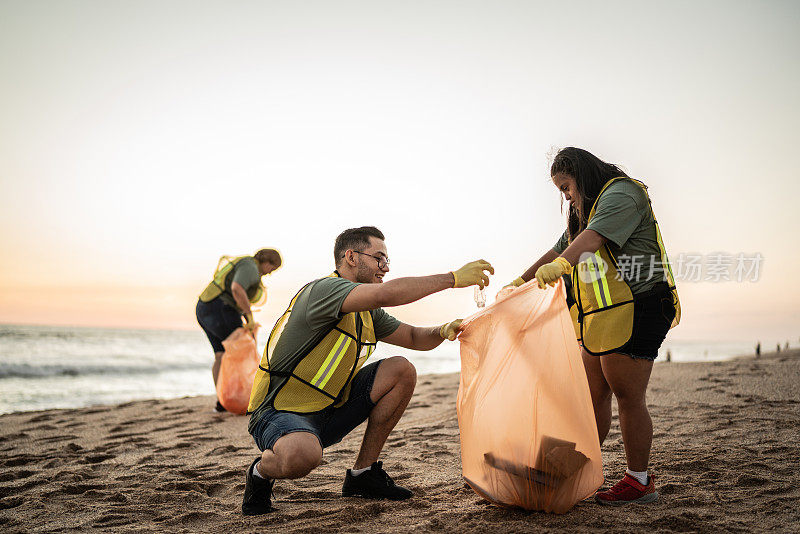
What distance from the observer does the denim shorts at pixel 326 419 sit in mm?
2252

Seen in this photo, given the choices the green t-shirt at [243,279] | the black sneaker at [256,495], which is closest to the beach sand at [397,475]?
the black sneaker at [256,495]

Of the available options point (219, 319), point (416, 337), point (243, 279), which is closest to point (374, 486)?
point (416, 337)

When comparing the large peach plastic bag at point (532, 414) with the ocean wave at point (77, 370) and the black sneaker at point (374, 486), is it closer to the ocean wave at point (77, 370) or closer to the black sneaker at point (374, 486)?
the black sneaker at point (374, 486)

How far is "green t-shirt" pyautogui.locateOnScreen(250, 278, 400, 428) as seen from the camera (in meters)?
2.27

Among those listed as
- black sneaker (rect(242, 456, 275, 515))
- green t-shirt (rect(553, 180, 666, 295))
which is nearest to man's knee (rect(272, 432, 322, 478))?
black sneaker (rect(242, 456, 275, 515))

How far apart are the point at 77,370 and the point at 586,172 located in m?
10.9

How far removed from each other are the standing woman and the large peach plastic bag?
16cm

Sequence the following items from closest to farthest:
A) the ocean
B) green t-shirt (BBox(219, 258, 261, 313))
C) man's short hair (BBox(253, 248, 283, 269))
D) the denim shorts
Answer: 1. the denim shorts
2. green t-shirt (BBox(219, 258, 261, 313))
3. man's short hair (BBox(253, 248, 283, 269))
4. the ocean

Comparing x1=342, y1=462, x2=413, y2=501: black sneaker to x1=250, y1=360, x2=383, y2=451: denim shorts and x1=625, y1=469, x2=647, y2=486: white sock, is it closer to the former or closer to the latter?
x1=250, y1=360, x2=383, y2=451: denim shorts

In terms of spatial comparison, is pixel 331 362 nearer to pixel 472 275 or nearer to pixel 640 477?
pixel 472 275

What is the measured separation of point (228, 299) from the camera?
5.17 metres

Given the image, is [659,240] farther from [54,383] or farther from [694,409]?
[54,383]

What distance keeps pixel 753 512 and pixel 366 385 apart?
150 centimetres

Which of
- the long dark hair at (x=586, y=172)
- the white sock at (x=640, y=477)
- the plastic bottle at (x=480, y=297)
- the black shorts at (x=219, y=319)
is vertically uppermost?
the long dark hair at (x=586, y=172)
